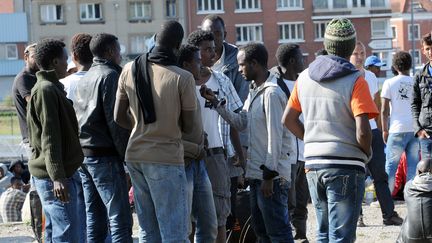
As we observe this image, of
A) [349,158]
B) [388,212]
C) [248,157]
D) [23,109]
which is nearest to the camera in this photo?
[349,158]

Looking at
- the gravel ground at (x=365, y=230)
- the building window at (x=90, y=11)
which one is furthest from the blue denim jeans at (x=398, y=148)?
the building window at (x=90, y=11)

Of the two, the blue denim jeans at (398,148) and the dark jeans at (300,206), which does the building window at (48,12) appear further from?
the dark jeans at (300,206)

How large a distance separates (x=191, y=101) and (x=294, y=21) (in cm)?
7643

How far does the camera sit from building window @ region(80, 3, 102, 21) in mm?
79188

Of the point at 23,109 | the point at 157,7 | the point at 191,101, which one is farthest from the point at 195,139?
the point at 157,7

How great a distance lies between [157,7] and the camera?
263ft

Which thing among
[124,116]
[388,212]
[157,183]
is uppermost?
[124,116]

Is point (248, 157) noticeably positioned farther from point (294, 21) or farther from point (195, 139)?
point (294, 21)

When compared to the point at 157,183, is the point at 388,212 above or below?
below

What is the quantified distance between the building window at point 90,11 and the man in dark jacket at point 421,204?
72162mm

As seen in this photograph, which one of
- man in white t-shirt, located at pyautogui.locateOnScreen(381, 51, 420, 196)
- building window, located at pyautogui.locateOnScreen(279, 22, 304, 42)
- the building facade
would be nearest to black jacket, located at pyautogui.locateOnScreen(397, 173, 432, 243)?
man in white t-shirt, located at pyautogui.locateOnScreen(381, 51, 420, 196)

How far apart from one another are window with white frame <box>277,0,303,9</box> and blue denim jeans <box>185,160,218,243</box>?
75.8 metres

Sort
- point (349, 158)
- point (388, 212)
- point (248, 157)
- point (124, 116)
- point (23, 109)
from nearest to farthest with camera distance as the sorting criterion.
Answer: point (349, 158) → point (124, 116) → point (248, 157) → point (23, 109) → point (388, 212)

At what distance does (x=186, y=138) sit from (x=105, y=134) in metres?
0.92
